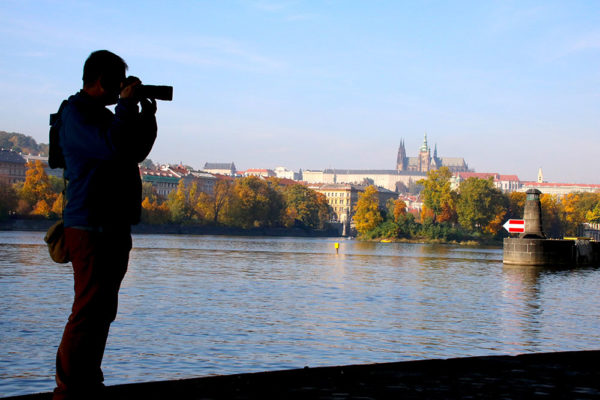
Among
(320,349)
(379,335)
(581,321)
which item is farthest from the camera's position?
(581,321)

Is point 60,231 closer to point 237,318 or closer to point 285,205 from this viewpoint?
point 237,318

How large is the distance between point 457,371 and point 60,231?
3.53m

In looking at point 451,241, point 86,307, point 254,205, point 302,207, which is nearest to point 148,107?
point 86,307

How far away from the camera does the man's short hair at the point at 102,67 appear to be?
551 centimetres

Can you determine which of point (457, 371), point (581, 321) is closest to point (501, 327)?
point (581, 321)

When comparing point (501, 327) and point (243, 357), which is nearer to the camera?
point (243, 357)

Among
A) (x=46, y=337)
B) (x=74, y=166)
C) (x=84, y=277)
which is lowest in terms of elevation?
(x=46, y=337)

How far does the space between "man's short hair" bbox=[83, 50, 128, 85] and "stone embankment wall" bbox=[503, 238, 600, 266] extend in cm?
3939

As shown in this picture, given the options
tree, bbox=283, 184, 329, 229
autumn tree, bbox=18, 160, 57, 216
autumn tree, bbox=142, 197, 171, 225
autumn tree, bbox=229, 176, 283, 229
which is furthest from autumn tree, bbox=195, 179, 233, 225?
autumn tree, bbox=18, 160, 57, 216

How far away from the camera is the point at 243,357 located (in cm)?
1146

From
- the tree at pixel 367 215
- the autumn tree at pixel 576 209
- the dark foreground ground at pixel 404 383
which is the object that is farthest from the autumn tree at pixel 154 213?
the dark foreground ground at pixel 404 383

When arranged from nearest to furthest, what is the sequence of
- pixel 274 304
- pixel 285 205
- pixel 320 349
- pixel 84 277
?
pixel 84 277 < pixel 320 349 < pixel 274 304 < pixel 285 205

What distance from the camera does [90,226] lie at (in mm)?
5355

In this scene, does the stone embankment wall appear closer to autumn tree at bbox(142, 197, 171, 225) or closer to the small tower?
the small tower
